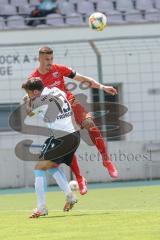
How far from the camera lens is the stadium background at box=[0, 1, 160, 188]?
17031 mm

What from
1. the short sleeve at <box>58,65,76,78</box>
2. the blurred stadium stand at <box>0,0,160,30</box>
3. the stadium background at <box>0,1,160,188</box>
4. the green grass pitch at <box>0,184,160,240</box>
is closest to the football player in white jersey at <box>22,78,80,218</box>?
the green grass pitch at <box>0,184,160,240</box>

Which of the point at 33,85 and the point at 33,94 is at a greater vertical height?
the point at 33,85

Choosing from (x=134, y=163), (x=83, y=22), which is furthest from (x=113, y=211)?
(x=83, y=22)

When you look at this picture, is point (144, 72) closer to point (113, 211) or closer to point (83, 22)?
point (83, 22)

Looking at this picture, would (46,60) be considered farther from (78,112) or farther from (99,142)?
(99,142)

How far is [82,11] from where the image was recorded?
22016mm

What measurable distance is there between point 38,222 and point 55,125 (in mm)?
1452

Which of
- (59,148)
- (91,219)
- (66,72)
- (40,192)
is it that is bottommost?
(91,219)

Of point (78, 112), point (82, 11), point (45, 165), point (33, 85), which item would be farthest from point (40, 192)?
point (82, 11)

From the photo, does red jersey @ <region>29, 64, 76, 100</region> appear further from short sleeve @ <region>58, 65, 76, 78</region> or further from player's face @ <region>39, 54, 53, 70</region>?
player's face @ <region>39, 54, 53, 70</region>

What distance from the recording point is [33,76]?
34.7 feet

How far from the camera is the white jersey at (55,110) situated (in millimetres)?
10125

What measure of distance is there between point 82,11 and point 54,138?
40.6 feet

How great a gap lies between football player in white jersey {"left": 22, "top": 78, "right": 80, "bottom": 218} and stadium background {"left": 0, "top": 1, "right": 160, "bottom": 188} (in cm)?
649
